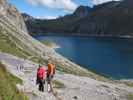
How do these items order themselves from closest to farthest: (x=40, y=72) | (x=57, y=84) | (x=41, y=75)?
1. (x=40, y=72)
2. (x=41, y=75)
3. (x=57, y=84)

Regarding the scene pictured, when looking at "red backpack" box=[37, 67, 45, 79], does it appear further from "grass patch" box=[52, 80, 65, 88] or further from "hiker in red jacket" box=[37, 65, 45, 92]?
"grass patch" box=[52, 80, 65, 88]

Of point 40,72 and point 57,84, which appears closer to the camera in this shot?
point 40,72

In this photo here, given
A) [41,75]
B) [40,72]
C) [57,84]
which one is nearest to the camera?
[40,72]

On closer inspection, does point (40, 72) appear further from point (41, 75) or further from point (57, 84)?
point (57, 84)

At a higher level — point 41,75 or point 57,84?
point 41,75

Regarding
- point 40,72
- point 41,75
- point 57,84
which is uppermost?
point 40,72

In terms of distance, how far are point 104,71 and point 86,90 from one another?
270ft

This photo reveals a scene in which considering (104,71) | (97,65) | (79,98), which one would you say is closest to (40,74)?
(79,98)

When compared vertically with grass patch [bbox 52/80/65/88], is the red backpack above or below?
above

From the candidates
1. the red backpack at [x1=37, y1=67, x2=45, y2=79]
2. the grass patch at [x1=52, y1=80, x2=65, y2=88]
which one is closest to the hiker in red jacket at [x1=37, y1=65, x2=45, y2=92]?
the red backpack at [x1=37, y1=67, x2=45, y2=79]

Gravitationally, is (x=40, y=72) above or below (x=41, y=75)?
above

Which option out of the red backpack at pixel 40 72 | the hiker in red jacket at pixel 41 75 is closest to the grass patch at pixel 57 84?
the hiker in red jacket at pixel 41 75

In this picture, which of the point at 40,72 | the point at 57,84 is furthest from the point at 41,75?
the point at 57,84

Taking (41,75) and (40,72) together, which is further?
(41,75)
